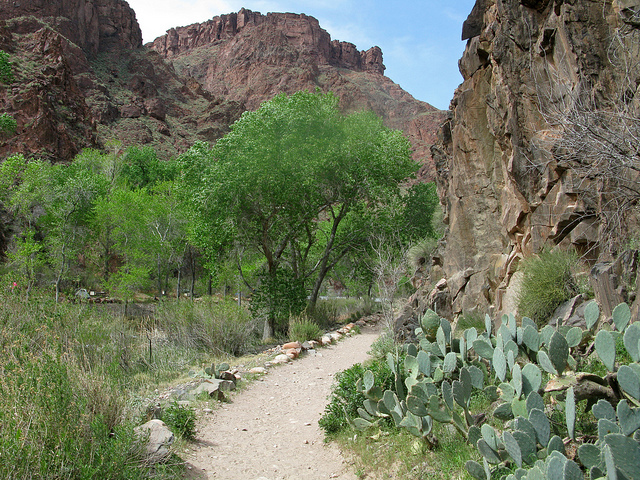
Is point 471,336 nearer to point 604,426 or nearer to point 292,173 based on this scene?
point 604,426

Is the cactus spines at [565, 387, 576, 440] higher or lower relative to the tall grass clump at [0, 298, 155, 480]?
higher

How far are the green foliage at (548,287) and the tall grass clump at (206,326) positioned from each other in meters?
6.61

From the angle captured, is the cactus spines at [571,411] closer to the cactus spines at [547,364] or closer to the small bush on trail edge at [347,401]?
the cactus spines at [547,364]

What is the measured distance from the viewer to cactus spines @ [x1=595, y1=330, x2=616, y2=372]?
2.97 m

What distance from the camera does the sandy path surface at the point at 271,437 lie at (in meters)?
4.31

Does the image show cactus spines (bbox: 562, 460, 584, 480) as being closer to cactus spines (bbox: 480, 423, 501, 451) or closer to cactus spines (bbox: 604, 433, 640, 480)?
cactus spines (bbox: 604, 433, 640, 480)

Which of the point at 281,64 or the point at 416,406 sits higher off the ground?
the point at 281,64

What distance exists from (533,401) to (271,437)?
11.2 feet

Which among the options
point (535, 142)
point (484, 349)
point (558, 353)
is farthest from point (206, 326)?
point (558, 353)

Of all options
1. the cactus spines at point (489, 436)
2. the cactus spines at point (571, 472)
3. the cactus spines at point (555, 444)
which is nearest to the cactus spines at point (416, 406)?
the cactus spines at point (489, 436)

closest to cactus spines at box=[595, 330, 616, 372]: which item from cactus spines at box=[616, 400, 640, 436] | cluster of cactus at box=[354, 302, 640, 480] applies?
cluster of cactus at box=[354, 302, 640, 480]

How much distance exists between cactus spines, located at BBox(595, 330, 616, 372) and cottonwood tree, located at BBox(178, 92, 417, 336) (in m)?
11.2

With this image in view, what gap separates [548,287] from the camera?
631 cm

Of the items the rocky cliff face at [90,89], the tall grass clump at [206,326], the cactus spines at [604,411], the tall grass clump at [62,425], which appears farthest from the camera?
the rocky cliff face at [90,89]
